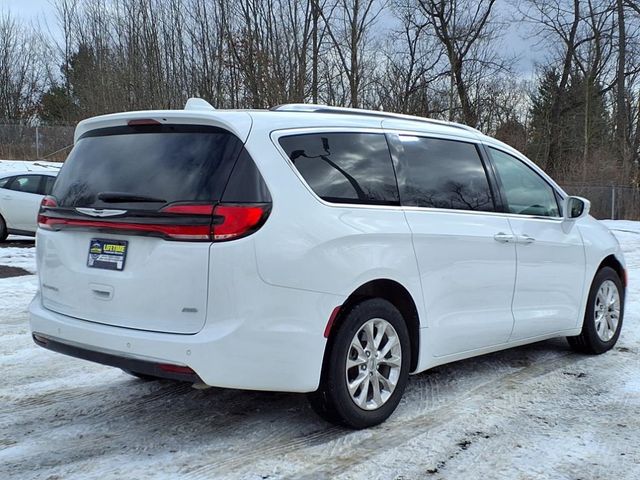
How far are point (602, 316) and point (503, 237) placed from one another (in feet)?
5.84

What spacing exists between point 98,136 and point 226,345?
1618 mm

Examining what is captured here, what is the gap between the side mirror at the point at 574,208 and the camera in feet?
18.0

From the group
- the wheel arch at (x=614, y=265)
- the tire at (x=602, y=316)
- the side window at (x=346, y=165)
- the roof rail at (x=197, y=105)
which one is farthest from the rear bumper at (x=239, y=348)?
the wheel arch at (x=614, y=265)

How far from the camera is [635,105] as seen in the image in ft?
113

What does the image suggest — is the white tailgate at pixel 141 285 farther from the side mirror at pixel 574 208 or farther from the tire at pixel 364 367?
the side mirror at pixel 574 208

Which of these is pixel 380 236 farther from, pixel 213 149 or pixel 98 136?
pixel 98 136

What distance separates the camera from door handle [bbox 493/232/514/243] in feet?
15.3

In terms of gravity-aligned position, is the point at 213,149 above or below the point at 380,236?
above

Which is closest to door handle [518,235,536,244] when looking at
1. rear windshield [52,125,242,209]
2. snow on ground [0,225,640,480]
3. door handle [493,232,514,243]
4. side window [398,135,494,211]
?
door handle [493,232,514,243]

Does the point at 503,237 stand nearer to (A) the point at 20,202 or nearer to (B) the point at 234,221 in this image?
(B) the point at 234,221

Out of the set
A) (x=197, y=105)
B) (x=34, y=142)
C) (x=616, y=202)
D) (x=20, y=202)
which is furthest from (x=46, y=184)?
(x=616, y=202)

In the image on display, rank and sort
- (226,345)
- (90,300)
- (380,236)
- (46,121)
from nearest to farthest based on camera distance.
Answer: (226,345) < (90,300) < (380,236) < (46,121)

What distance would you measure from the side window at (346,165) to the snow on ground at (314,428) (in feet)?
4.60

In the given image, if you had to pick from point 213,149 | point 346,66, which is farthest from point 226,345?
point 346,66
